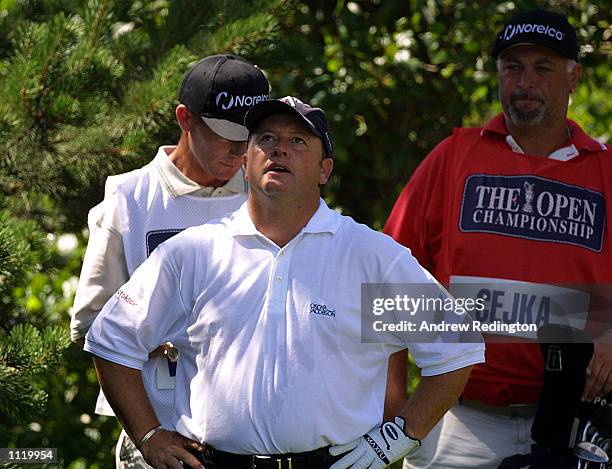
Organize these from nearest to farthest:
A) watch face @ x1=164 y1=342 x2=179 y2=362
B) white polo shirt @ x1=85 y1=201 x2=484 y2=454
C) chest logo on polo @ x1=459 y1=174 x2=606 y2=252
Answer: white polo shirt @ x1=85 y1=201 x2=484 y2=454 < watch face @ x1=164 y1=342 x2=179 y2=362 < chest logo on polo @ x1=459 y1=174 x2=606 y2=252

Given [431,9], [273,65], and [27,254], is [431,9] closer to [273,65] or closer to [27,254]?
[273,65]

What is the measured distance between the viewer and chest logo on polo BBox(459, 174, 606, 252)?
13.4 ft

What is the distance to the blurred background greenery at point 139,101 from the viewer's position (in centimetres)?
394

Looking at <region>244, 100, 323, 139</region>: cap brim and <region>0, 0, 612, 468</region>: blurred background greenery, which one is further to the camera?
<region>0, 0, 612, 468</region>: blurred background greenery

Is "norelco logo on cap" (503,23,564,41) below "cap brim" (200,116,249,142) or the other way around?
the other way around

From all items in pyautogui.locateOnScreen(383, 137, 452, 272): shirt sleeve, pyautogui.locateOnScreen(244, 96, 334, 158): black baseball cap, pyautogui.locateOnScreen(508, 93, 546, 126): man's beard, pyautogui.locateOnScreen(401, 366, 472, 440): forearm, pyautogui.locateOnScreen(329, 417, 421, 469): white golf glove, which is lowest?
pyautogui.locateOnScreen(329, 417, 421, 469): white golf glove

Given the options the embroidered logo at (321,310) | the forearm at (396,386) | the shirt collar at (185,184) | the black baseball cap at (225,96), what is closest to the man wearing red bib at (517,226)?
the forearm at (396,386)

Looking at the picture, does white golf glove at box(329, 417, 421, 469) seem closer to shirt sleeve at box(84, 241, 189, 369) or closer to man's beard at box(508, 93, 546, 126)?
shirt sleeve at box(84, 241, 189, 369)

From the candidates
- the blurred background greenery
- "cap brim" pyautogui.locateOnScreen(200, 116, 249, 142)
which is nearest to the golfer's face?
"cap brim" pyautogui.locateOnScreen(200, 116, 249, 142)

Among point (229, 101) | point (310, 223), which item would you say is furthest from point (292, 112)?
point (229, 101)

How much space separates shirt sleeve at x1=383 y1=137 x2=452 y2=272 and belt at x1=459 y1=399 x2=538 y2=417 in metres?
0.49

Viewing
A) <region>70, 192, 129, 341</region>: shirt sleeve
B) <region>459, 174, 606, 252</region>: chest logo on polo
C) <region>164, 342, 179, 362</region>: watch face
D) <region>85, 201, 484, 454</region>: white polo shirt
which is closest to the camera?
<region>85, 201, 484, 454</region>: white polo shirt

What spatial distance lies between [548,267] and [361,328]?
3.60ft

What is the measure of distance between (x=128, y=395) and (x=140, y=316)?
222mm
